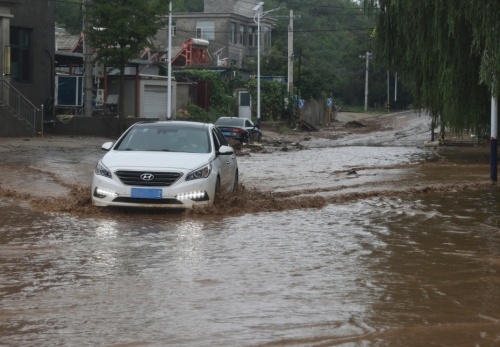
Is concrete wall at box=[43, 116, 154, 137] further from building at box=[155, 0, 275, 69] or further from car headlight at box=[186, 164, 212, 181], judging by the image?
→ building at box=[155, 0, 275, 69]

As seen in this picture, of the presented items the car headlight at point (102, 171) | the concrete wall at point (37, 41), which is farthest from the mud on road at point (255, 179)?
the concrete wall at point (37, 41)

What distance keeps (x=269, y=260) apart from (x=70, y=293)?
2826 millimetres

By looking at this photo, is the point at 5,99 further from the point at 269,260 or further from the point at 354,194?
the point at 269,260

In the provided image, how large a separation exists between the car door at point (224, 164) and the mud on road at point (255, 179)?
296 millimetres

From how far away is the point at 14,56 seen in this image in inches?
1474

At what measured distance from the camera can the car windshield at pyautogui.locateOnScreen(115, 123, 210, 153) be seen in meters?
15.6

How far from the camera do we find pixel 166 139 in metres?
15.8

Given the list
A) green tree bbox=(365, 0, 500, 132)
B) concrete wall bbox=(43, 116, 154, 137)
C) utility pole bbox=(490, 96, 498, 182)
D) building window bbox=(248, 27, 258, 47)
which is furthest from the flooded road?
building window bbox=(248, 27, 258, 47)

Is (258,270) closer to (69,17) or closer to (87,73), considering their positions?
(87,73)

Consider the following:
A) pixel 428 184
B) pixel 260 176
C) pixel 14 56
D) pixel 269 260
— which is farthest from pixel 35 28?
pixel 269 260

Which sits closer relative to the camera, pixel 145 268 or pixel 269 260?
pixel 145 268

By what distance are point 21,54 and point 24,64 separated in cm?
45

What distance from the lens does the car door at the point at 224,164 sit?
51.3ft

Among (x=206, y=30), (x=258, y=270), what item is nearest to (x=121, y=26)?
(x=258, y=270)
